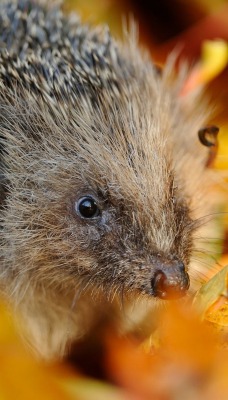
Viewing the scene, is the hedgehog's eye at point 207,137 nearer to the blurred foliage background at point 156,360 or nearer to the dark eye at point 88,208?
the blurred foliage background at point 156,360

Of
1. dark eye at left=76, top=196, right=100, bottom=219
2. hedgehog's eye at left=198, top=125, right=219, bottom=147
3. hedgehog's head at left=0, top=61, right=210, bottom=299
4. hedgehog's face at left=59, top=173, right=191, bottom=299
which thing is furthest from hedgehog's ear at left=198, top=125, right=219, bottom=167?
dark eye at left=76, top=196, right=100, bottom=219

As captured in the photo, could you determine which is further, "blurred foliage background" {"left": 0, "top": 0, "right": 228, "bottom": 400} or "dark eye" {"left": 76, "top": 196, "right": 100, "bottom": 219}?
"dark eye" {"left": 76, "top": 196, "right": 100, "bottom": 219}

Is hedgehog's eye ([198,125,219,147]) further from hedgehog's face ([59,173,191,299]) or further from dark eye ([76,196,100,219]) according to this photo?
dark eye ([76,196,100,219])

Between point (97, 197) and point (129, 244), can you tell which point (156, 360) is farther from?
point (97, 197)

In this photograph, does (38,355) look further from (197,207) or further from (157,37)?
(157,37)

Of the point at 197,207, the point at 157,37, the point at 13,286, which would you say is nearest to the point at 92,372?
the point at 13,286

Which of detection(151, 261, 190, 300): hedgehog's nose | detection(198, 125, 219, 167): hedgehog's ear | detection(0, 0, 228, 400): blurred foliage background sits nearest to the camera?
detection(0, 0, 228, 400): blurred foliage background

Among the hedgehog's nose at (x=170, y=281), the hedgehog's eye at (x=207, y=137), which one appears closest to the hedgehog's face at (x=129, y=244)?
the hedgehog's nose at (x=170, y=281)
